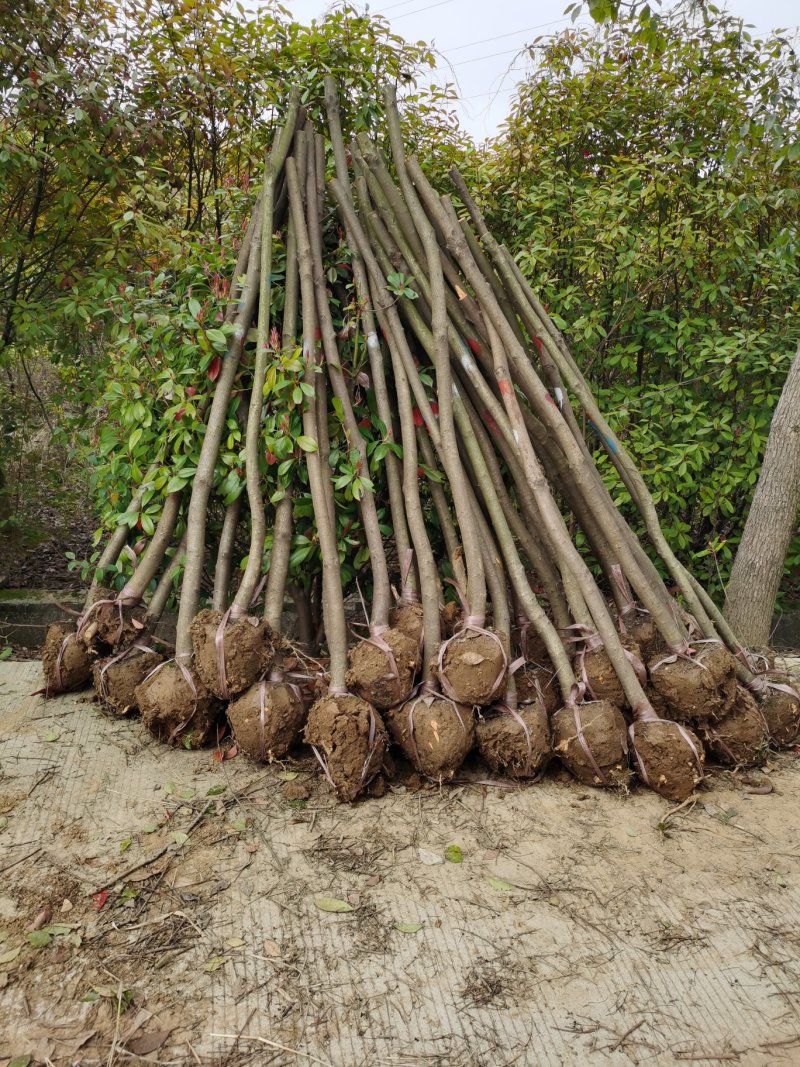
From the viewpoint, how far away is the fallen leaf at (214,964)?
1.73 metres

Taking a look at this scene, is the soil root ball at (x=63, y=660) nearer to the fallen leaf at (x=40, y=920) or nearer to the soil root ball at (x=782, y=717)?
the fallen leaf at (x=40, y=920)

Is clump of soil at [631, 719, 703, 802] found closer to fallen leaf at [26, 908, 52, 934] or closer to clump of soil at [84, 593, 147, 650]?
fallen leaf at [26, 908, 52, 934]

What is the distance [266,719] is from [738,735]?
1.67m

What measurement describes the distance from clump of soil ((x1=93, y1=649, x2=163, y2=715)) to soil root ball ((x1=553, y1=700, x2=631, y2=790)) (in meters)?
1.58

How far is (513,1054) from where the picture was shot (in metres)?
1.53

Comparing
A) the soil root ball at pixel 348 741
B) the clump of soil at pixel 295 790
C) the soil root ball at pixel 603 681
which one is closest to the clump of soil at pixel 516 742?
the soil root ball at pixel 603 681

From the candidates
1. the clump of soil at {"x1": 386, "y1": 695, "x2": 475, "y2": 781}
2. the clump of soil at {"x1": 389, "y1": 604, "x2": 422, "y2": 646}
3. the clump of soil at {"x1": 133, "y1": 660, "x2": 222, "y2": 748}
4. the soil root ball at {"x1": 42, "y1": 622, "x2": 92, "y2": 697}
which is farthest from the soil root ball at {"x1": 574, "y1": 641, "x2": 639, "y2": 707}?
the soil root ball at {"x1": 42, "y1": 622, "x2": 92, "y2": 697}

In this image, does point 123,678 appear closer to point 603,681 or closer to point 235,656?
point 235,656

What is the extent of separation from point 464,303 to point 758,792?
2250 mm

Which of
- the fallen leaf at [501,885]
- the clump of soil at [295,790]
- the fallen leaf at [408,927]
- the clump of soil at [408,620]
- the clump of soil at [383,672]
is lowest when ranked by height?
the fallen leaf at [408,927]

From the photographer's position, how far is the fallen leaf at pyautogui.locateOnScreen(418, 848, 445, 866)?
2.15 meters

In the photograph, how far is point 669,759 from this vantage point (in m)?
2.46

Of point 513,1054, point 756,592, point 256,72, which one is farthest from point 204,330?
point 756,592

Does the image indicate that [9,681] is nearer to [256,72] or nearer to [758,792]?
[758,792]
